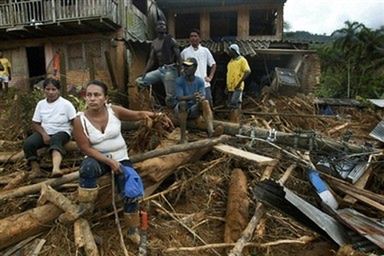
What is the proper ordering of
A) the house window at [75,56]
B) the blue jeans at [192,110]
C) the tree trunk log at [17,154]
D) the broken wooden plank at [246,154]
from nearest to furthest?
the broken wooden plank at [246,154], the tree trunk log at [17,154], the blue jeans at [192,110], the house window at [75,56]

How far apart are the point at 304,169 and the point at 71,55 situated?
11477mm

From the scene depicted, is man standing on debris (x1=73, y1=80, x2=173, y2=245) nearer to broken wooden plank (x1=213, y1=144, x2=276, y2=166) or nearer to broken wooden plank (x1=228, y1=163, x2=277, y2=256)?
broken wooden plank (x1=228, y1=163, x2=277, y2=256)

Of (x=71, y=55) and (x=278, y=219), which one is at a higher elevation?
(x=71, y=55)

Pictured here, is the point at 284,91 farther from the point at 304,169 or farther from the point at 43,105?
the point at 43,105

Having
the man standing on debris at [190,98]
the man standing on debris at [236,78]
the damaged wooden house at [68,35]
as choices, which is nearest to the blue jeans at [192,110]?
the man standing on debris at [190,98]

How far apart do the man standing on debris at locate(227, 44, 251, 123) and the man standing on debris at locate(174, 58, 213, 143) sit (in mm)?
1531

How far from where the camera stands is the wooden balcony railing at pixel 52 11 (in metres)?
12.4

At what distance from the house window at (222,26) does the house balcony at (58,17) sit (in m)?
5.30

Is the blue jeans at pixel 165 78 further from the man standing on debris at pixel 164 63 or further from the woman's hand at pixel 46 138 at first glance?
the woman's hand at pixel 46 138

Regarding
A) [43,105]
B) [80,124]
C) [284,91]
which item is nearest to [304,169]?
[80,124]

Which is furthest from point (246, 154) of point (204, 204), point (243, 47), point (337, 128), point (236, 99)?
point (243, 47)

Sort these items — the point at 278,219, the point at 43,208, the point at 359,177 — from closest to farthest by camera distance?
the point at 43,208 < the point at 278,219 < the point at 359,177

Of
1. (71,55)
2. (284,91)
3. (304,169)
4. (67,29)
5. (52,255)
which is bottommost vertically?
(52,255)

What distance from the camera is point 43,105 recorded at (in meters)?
4.92
